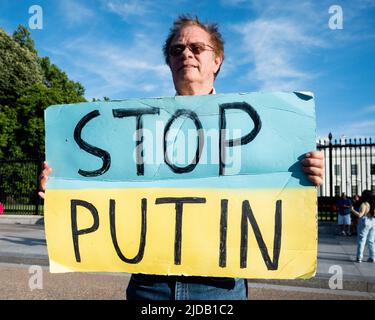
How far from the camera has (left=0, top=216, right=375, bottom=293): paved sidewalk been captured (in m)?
6.17

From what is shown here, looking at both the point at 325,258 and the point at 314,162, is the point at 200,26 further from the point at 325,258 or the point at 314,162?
the point at 325,258

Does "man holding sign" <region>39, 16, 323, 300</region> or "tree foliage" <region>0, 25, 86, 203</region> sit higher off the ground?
"tree foliage" <region>0, 25, 86, 203</region>

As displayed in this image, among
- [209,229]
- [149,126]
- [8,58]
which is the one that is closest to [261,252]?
[209,229]

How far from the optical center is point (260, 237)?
1812 mm

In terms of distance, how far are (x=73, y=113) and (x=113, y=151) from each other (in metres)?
0.33

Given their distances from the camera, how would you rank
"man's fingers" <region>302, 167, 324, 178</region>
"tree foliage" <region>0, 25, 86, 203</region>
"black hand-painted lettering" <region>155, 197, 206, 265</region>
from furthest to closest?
"tree foliage" <region>0, 25, 86, 203</region>
"black hand-painted lettering" <region>155, 197, 206, 265</region>
"man's fingers" <region>302, 167, 324, 178</region>

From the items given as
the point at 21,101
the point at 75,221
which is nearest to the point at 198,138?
the point at 75,221

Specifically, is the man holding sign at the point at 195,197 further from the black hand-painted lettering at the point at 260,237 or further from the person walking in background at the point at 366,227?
the person walking in background at the point at 366,227

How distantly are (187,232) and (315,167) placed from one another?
2.19 ft

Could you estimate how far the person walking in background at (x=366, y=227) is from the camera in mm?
7930

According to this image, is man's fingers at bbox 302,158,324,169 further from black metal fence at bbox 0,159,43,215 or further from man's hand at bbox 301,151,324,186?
black metal fence at bbox 0,159,43,215

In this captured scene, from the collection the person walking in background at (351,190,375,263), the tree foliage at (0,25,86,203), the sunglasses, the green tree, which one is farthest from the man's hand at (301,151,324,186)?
the green tree

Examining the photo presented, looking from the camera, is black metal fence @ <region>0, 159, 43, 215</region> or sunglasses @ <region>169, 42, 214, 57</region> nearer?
sunglasses @ <region>169, 42, 214, 57</region>
